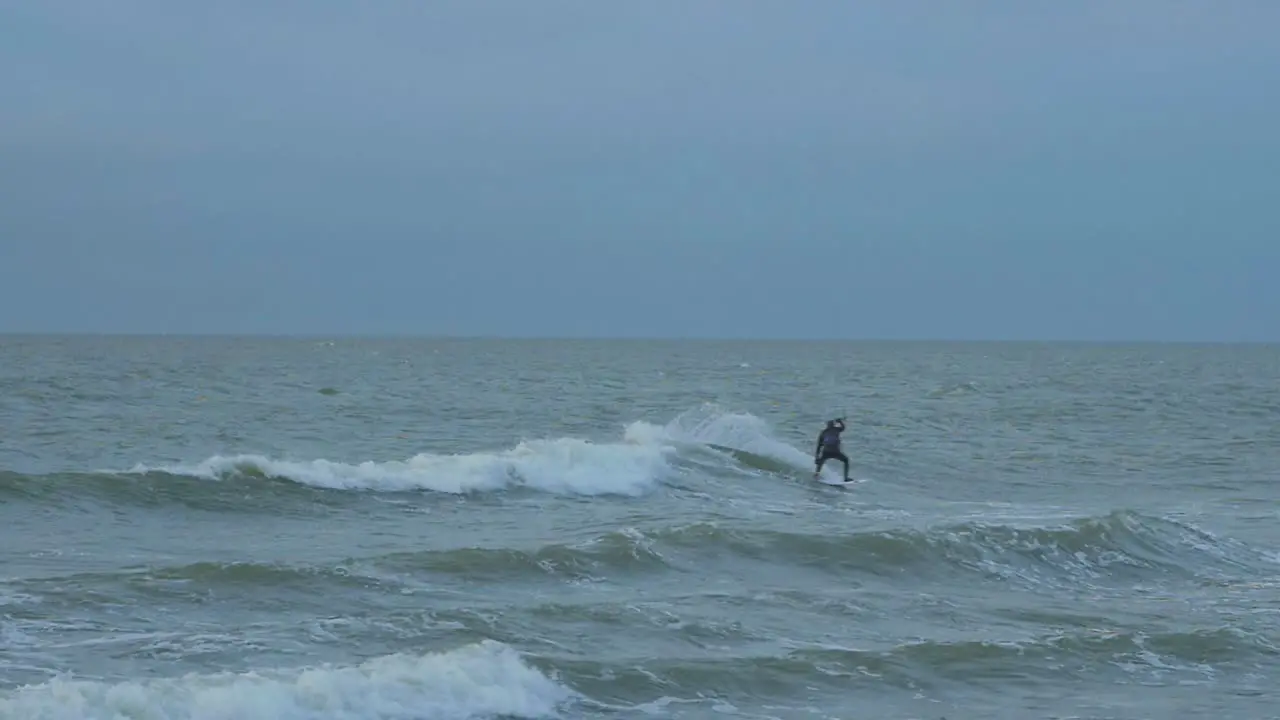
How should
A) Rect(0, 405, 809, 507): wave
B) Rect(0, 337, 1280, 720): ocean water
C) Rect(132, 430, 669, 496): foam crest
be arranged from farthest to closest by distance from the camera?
Rect(132, 430, 669, 496): foam crest < Rect(0, 405, 809, 507): wave < Rect(0, 337, 1280, 720): ocean water

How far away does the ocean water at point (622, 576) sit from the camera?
12.3 m

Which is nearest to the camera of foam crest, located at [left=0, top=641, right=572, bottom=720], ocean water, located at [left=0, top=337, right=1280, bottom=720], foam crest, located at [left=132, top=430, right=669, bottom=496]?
foam crest, located at [left=0, top=641, right=572, bottom=720]

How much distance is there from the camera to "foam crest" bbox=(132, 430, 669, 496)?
2320 cm

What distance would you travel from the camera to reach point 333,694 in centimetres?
1137

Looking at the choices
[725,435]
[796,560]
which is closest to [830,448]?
[725,435]

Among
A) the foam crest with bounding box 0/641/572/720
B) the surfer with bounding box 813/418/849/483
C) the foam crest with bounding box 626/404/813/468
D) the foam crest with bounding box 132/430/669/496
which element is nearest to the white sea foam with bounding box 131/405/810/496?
the foam crest with bounding box 132/430/669/496

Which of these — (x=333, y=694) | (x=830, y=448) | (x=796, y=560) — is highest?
(x=830, y=448)

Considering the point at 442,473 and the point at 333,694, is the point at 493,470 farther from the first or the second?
the point at 333,694

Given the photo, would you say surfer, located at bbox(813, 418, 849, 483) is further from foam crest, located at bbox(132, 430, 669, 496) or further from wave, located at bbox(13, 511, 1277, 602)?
wave, located at bbox(13, 511, 1277, 602)

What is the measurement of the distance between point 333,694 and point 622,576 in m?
5.97

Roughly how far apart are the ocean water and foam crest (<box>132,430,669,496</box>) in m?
0.08

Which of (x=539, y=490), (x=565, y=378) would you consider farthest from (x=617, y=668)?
(x=565, y=378)

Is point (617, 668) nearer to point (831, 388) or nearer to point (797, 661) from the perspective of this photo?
point (797, 661)

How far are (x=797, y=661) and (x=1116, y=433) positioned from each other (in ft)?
97.4
